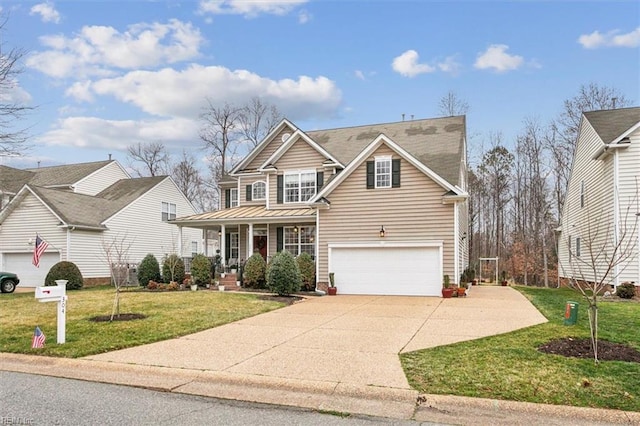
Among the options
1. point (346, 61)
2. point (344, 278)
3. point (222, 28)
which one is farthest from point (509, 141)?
point (222, 28)

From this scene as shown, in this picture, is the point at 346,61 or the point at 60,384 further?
the point at 346,61

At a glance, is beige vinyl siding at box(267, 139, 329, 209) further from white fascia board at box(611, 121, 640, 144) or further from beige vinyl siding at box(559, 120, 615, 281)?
white fascia board at box(611, 121, 640, 144)

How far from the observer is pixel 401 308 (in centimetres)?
1322

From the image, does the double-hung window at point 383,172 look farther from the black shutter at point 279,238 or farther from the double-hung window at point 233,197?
the double-hung window at point 233,197

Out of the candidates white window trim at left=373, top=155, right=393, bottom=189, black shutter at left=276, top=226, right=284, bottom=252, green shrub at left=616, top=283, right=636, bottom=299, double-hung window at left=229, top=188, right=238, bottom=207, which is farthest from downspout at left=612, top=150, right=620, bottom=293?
double-hung window at left=229, top=188, right=238, bottom=207

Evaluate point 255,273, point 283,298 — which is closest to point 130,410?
point 283,298

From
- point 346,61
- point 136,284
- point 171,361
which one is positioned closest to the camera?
point 171,361

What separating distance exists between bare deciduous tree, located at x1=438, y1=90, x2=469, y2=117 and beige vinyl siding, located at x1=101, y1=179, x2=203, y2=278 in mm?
22820

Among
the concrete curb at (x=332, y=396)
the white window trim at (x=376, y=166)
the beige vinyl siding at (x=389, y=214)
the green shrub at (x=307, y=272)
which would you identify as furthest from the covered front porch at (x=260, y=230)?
the concrete curb at (x=332, y=396)

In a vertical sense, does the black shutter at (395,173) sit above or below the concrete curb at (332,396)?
above

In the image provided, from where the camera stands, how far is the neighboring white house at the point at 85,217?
2372 cm

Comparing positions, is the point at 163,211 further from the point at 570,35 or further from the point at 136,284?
the point at 570,35

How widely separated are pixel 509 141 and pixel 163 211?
1123 inches

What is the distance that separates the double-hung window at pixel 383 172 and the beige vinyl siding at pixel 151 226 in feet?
46.8
